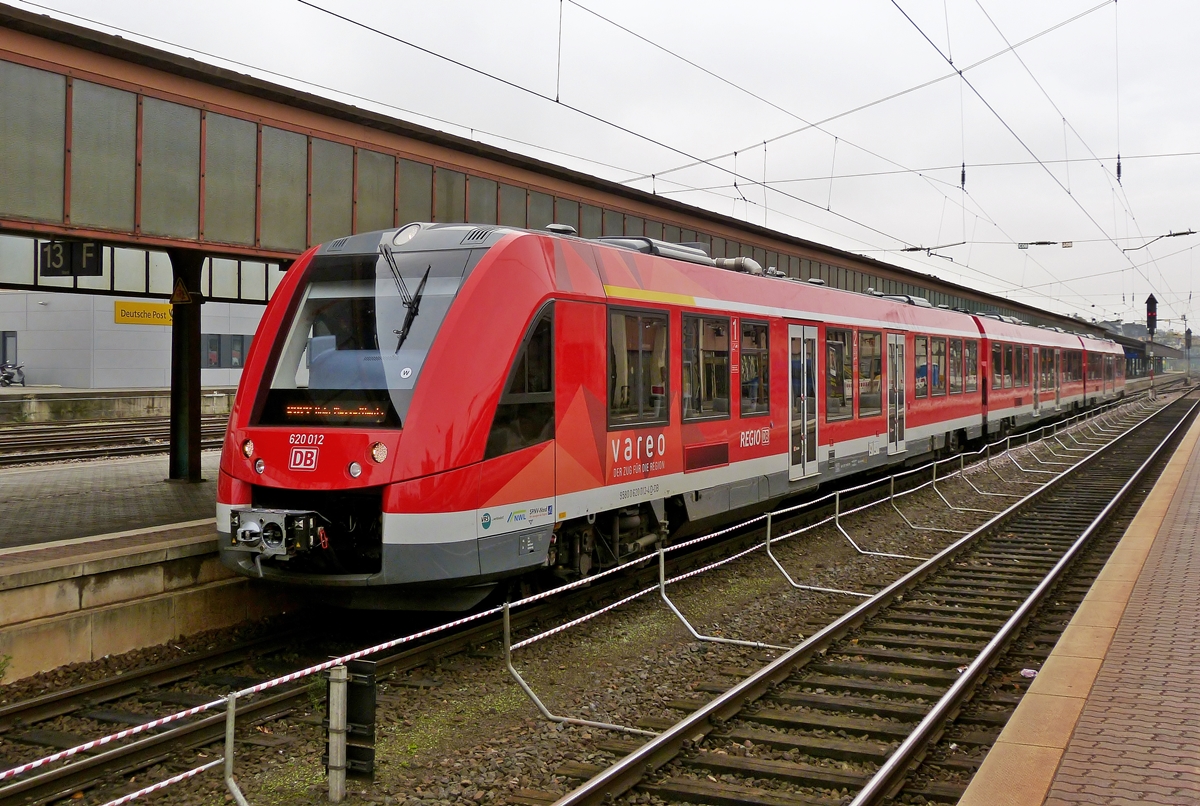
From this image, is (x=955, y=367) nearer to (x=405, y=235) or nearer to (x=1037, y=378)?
(x=1037, y=378)

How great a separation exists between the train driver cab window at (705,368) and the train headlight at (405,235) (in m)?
3.25

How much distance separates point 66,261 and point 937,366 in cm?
1518

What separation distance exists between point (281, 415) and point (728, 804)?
466 centimetres

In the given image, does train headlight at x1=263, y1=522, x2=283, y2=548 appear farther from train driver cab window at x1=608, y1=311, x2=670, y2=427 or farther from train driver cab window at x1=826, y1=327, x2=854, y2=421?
train driver cab window at x1=826, y1=327, x2=854, y2=421

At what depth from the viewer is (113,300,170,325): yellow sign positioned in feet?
133

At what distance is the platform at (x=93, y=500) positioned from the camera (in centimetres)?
1019

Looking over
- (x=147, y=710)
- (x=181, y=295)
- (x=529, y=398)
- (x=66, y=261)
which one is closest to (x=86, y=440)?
(x=66, y=261)

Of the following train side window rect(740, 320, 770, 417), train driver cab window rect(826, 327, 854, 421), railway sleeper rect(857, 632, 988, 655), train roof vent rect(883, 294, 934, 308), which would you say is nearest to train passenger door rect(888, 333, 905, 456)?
train roof vent rect(883, 294, 934, 308)

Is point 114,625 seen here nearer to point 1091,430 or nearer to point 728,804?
point 728,804

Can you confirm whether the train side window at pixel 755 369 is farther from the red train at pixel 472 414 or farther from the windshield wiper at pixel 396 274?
the windshield wiper at pixel 396 274

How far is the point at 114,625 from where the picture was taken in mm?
8133

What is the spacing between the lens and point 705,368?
1112 centimetres

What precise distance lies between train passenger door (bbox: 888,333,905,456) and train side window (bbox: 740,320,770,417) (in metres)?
5.23

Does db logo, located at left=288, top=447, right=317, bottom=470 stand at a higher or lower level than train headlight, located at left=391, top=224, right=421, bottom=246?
lower
